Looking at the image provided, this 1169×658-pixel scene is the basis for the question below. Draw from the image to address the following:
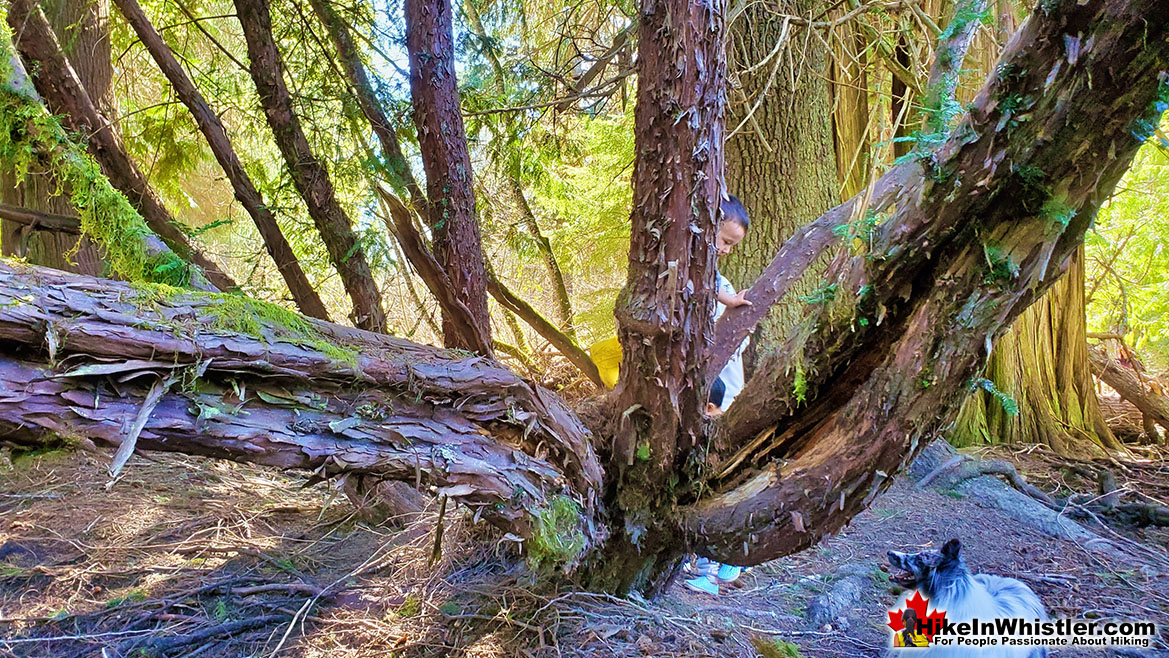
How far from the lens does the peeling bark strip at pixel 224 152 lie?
2.83 metres

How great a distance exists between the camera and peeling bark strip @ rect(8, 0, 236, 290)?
2596mm

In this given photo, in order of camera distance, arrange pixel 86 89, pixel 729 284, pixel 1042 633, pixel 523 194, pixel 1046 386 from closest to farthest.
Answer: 1. pixel 1042 633
2. pixel 729 284
3. pixel 86 89
4. pixel 1046 386
5. pixel 523 194

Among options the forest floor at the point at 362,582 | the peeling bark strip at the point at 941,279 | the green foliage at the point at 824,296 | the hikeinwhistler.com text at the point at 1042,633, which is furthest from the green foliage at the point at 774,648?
the green foliage at the point at 824,296

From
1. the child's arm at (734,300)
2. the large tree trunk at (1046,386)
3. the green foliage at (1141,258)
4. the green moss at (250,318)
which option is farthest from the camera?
the green foliage at (1141,258)

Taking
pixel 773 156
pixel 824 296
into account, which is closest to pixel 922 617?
pixel 824 296

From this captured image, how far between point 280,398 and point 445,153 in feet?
5.53

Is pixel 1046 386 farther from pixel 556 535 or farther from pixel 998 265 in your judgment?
pixel 556 535

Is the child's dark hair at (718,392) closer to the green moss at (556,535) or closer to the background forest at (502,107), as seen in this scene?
the background forest at (502,107)

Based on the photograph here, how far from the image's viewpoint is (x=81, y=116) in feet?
9.03

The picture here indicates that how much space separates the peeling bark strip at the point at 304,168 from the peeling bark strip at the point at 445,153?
1.77 ft

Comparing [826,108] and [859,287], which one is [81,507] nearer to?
[859,287]

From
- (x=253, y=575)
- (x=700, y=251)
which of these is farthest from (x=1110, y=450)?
(x=253, y=575)

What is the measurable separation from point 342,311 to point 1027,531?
5.17m

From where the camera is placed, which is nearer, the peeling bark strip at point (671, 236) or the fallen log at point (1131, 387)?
the peeling bark strip at point (671, 236)
